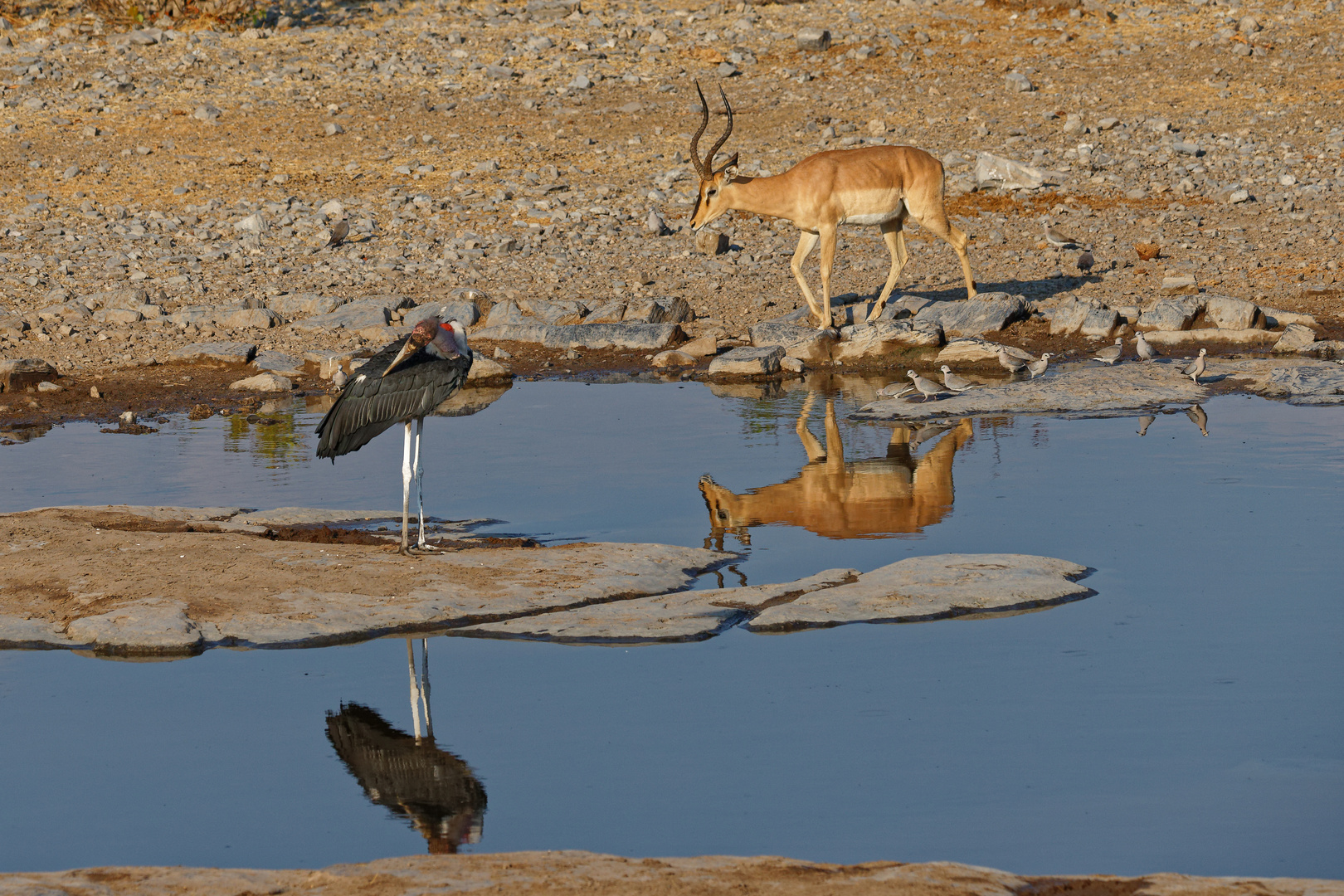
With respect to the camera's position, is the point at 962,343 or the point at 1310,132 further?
the point at 1310,132

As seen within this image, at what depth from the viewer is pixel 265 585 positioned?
289 inches

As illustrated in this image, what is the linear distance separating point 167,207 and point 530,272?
206 inches

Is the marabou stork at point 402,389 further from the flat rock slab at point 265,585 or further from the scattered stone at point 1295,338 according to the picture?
the scattered stone at point 1295,338

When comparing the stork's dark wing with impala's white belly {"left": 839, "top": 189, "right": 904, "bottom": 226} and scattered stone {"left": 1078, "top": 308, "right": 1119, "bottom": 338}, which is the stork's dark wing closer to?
impala's white belly {"left": 839, "top": 189, "right": 904, "bottom": 226}

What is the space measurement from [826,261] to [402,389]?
7.65 m

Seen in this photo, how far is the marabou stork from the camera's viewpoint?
8.33 metres

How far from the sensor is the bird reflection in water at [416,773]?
4922 mm

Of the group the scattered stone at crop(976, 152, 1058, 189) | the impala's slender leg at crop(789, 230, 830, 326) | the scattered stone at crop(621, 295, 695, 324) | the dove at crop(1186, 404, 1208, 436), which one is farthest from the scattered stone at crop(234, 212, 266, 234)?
the dove at crop(1186, 404, 1208, 436)

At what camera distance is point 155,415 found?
43.1ft

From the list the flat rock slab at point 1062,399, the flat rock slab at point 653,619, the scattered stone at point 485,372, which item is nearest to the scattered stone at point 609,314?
the scattered stone at point 485,372

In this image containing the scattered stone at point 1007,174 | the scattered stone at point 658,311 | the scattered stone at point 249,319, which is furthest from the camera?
the scattered stone at point 1007,174

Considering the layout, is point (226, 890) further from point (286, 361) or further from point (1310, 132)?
point (1310, 132)

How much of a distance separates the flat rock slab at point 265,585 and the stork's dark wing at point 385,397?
0.67m

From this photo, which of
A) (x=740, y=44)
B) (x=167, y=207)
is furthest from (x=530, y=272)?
(x=740, y=44)
